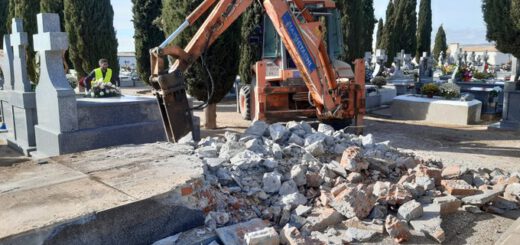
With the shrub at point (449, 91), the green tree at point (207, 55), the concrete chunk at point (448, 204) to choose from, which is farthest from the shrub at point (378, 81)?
the concrete chunk at point (448, 204)

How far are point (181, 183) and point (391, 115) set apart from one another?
10.8 metres

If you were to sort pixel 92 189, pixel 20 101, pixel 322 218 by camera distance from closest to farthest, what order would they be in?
pixel 92 189 < pixel 322 218 < pixel 20 101

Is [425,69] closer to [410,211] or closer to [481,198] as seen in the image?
[481,198]

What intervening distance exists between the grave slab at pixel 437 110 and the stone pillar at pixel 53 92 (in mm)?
9454

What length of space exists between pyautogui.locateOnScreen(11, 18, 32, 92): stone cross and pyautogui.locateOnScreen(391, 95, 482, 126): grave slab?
986cm

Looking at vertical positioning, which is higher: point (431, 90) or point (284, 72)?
point (284, 72)

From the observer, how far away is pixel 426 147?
8766mm

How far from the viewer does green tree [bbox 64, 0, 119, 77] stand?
14.3 m

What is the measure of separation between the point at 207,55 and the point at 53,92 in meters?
3.85

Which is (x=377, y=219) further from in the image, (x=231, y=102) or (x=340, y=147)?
(x=231, y=102)

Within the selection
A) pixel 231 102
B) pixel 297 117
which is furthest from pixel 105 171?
pixel 231 102

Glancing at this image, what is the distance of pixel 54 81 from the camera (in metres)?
6.89

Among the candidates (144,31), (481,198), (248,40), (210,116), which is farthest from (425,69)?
(481,198)

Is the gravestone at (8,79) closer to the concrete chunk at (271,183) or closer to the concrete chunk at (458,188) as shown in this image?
the concrete chunk at (271,183)
